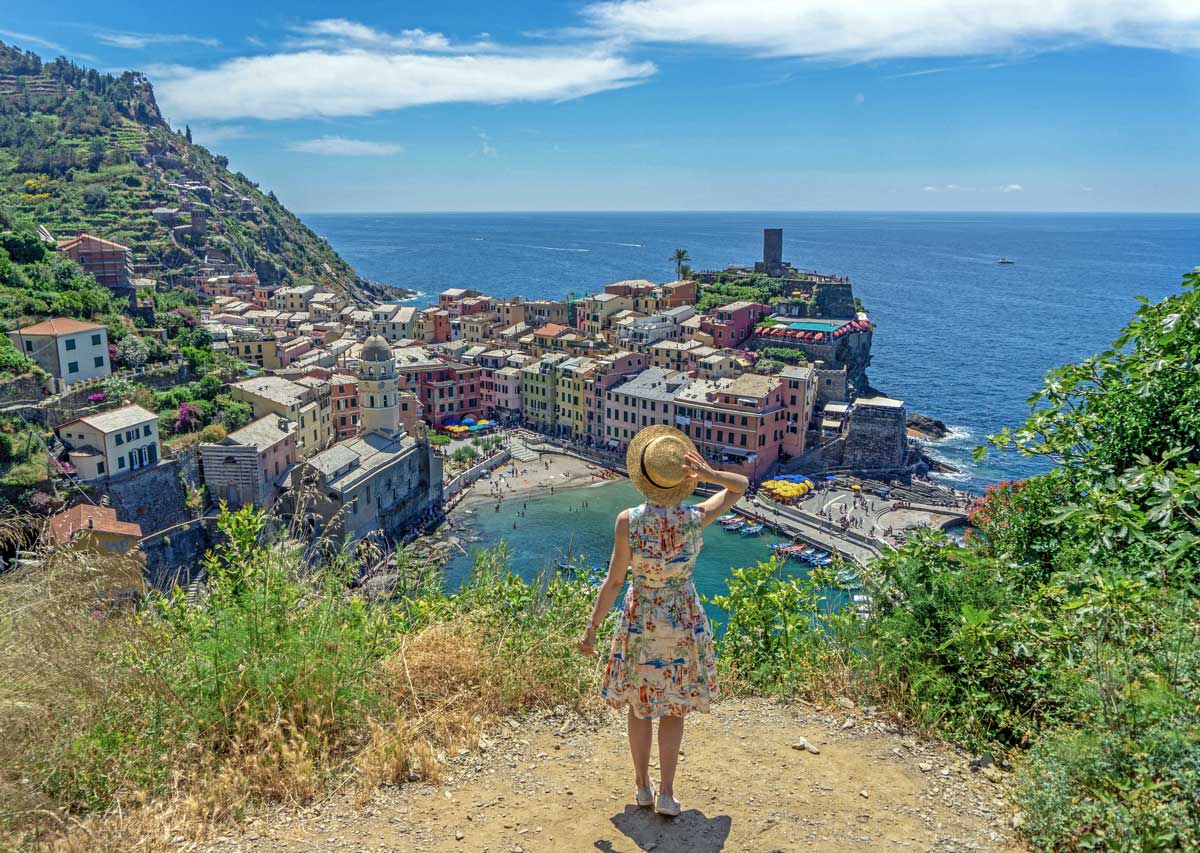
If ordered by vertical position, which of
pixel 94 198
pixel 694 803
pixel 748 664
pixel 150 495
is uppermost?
pixel 94 198

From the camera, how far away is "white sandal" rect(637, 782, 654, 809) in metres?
4.38

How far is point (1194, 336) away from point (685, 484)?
4.62 meters

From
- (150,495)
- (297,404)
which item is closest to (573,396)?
(297,404)

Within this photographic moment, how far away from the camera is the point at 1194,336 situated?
6.25m

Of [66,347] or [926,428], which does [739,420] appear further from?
[66,347]

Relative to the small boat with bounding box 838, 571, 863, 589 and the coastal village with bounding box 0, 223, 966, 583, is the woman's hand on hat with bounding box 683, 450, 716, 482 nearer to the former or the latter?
the small boat with bounding box 838, 571, 863, 589

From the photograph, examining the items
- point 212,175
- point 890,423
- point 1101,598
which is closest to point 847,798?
point 1101,598

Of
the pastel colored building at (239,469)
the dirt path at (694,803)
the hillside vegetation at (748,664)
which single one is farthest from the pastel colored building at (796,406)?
the dirt path at (694,803)

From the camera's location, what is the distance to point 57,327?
28078 mm

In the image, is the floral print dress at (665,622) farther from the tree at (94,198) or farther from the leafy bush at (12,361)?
the tree at (94,198)

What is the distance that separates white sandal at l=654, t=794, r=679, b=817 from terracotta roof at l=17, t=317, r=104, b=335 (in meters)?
30.2

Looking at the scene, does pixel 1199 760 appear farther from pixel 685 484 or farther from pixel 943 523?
pixel 943 523

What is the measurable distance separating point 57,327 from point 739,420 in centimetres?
2827

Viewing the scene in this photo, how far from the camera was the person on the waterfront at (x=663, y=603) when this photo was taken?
13.7 feet
